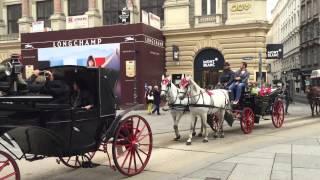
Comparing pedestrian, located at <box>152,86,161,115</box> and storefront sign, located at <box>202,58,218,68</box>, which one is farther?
storefront sign, located at <box>202,58,218,68</box>

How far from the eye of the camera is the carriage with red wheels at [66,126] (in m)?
7.19

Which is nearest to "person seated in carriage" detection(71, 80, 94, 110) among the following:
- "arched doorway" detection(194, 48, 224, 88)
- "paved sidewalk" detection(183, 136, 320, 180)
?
"paved sidewalk" detection(183, 136, 320, 180)

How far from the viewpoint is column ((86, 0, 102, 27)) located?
4012cm

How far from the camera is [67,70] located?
8.42 meters

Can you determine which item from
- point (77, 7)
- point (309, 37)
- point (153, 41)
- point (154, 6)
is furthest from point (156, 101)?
point (309, 37)

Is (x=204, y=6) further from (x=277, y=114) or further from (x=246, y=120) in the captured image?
(x=246, y=120)

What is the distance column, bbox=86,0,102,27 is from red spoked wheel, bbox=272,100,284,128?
24672mm

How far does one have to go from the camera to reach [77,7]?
4288 cm

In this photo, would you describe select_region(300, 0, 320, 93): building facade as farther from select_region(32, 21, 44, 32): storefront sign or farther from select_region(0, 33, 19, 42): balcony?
select_region(32, 21, 44, 32): storefront sign

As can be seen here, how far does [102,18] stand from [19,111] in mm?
34906

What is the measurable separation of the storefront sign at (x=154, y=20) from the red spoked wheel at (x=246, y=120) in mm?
21069

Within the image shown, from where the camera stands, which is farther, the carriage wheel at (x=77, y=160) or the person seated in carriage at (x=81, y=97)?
the carriage wheel at (x=77, y=160)

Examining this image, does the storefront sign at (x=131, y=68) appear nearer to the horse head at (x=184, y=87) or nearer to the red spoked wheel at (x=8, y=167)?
the horse head at (x=184, y=87)

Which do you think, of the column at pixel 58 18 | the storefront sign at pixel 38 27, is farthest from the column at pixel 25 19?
the storefront sign at pixel 38 27
